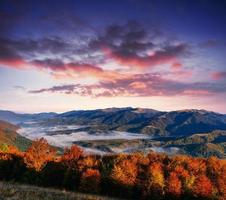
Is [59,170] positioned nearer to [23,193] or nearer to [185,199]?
[185,199]

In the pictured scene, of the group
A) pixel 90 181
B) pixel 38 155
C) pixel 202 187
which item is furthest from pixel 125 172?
pixel 38 155

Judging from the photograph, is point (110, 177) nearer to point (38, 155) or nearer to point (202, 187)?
point (38, 155)

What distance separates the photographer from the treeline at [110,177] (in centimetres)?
12494

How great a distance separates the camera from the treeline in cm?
12494

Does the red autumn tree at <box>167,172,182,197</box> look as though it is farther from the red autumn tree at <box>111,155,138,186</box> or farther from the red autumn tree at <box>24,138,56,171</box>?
the red autumn tree at <box>24,138,56,171</box>

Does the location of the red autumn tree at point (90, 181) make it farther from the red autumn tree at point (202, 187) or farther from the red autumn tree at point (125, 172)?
the red autumn tree at point (202, 187)

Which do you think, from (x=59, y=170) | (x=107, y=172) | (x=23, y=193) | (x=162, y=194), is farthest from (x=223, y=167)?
(x=23, y=193)

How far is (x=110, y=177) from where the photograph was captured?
126 metres

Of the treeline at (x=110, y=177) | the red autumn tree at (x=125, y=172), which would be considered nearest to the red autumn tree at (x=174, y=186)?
the treeline at (x=110, y=177)

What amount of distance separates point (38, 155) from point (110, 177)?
107 ft

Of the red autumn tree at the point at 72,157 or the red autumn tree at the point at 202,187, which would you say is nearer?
the red autumn tree at the point at 202,187

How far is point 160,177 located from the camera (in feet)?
447

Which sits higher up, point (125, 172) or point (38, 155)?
point (38, 155)

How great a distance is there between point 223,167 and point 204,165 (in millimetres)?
13628
